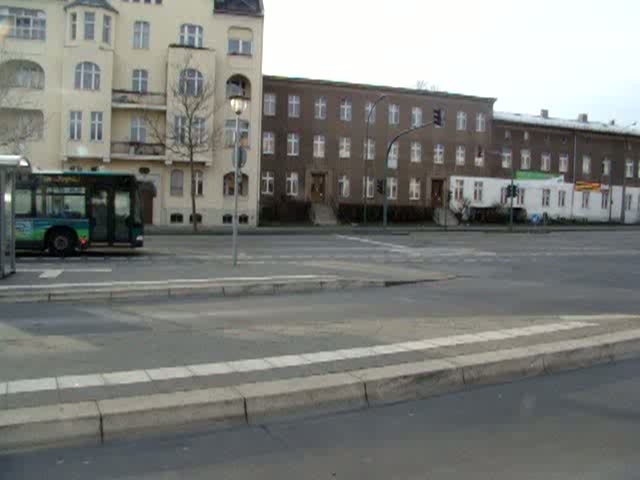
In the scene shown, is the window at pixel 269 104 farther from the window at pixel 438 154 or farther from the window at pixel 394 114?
the window at pixel 438 154

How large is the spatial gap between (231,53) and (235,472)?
4297 centimetres

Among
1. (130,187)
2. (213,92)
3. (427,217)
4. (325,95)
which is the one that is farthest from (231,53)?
(130,187)

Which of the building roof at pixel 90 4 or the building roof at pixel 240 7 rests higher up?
the building roof at pixel 240 7

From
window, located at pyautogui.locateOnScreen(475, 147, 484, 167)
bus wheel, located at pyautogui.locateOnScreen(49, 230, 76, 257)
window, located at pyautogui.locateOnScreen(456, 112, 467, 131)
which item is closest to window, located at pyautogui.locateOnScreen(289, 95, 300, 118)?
window, located at pyautogui.locateOnScreen(456, 112, 467, 131)

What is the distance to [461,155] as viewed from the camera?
189ft

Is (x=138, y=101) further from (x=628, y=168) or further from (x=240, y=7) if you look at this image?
(x=628, y=168)

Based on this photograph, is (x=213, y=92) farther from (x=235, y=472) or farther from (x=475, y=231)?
(x=235, y=472)

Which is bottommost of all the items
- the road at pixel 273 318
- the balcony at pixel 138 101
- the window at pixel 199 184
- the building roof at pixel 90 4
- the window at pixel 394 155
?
the road at pixel 273 318

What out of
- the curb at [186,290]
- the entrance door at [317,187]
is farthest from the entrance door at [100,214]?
the entrance door at [317,187]

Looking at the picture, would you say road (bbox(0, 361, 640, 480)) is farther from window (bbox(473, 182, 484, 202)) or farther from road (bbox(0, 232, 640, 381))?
Result: window (bbox(473, 182, 484, 202))

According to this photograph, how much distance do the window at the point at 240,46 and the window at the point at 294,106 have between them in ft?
Answer: 23.9

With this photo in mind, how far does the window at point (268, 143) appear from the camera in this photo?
2014 inches

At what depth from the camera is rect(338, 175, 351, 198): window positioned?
53.3m

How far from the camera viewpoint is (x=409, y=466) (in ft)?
14.4
